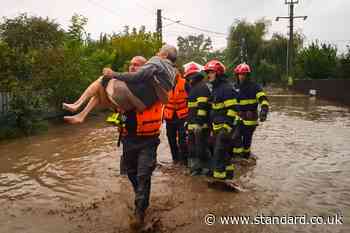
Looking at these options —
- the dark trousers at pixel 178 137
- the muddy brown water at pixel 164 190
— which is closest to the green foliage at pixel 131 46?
the muddy brown water at pixel 164 190

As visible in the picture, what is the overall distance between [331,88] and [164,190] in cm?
2363

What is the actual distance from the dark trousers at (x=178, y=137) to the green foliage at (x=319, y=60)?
2768cm

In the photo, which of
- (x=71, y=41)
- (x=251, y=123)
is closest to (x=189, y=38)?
(x=71, y=41)

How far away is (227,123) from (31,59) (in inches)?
363

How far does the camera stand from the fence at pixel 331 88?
24.8 meters

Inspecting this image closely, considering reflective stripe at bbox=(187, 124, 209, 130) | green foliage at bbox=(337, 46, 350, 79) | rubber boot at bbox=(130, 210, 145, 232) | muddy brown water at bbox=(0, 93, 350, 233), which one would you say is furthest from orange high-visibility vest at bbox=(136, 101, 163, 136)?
green foliage at bbox=(337, 46, 350, 79)

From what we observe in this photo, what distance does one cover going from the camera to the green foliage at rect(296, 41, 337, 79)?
34.9 meters

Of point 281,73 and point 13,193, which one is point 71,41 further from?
point 281,73

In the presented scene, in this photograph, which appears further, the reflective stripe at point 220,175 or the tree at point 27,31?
the tree at point 27,31

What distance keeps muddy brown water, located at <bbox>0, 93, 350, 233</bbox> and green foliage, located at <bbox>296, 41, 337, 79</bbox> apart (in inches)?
1005

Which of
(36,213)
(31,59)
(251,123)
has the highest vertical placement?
(31,59)

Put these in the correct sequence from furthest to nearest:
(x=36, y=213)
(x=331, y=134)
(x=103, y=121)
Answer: (x=103, y=121) < (x=331, y=134) < (x=36, y=213)

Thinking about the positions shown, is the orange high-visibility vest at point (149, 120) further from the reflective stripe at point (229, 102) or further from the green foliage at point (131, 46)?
the green foliage at point (131, 46)

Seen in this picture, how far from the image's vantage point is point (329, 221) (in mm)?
5301
